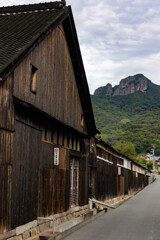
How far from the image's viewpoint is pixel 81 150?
19547mm

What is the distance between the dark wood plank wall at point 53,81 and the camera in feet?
38.0

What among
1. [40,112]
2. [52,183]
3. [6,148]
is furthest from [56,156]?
[6,148]

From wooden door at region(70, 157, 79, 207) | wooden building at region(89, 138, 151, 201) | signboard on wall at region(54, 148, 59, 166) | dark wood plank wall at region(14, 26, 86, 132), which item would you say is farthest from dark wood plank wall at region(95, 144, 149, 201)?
signboard on wall at region(54, 148, 59, 166)

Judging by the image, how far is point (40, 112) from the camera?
1195 cm

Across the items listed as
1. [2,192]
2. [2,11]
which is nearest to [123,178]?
[2,11]

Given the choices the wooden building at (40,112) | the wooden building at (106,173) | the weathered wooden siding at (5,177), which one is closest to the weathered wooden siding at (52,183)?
the wooden building at (40,112)

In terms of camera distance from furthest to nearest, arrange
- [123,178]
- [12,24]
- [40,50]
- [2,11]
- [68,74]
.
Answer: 1. [123,178]
2. [68,74]
3. [2,11]
4. [12,24]
5. [40,50]

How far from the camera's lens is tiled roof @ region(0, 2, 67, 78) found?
1077cm

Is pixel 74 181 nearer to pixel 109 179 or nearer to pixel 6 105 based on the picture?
pixel 6 105

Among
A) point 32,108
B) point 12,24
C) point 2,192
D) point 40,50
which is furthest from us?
point 12,24

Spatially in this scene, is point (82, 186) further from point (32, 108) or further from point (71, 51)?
point (32, 108)

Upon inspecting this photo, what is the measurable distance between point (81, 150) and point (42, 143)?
6.62 m

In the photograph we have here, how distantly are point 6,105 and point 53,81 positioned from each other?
191 inches

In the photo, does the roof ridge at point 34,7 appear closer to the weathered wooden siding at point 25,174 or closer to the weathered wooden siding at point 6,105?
the weathered wooden siding at point 25,174
